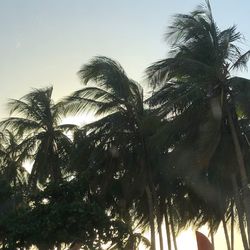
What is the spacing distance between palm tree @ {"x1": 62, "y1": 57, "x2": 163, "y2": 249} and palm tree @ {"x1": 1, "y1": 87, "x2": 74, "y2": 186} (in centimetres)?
378

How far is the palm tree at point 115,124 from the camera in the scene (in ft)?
85.1

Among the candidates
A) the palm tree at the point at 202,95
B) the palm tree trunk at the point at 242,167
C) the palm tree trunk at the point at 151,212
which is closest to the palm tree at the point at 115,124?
the palm tree trunk at the point at 151,212

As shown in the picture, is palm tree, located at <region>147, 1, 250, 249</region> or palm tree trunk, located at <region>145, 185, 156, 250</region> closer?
palm tree, located at <region>147, 1, 250, 249</region>

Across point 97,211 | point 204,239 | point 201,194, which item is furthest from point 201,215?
point 204,239

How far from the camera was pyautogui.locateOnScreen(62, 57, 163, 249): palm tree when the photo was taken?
2595cm

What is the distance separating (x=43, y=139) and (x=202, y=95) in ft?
40.0

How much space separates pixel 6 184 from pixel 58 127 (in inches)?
284

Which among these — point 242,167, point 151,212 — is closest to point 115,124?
point 151,212

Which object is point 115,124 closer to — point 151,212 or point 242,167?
point 151,212

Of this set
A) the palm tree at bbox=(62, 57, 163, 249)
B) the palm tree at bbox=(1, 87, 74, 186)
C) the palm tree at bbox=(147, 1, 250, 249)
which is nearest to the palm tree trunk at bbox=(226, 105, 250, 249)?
the palm tree at bbox=(147, 1, 250, 249)

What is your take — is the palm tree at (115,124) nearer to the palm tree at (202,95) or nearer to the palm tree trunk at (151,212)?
the palm tree trunk at (151,212)

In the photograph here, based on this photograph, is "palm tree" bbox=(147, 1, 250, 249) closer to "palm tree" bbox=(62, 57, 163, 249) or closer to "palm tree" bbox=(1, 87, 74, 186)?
"palm tree" bbox=(62, 57, 163, 249)

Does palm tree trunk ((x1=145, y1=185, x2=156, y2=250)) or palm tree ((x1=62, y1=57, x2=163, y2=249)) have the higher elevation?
palm tree ((x1=62, y1=57, x2=163, y2=249))

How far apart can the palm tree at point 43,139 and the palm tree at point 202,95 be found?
9433 mm
